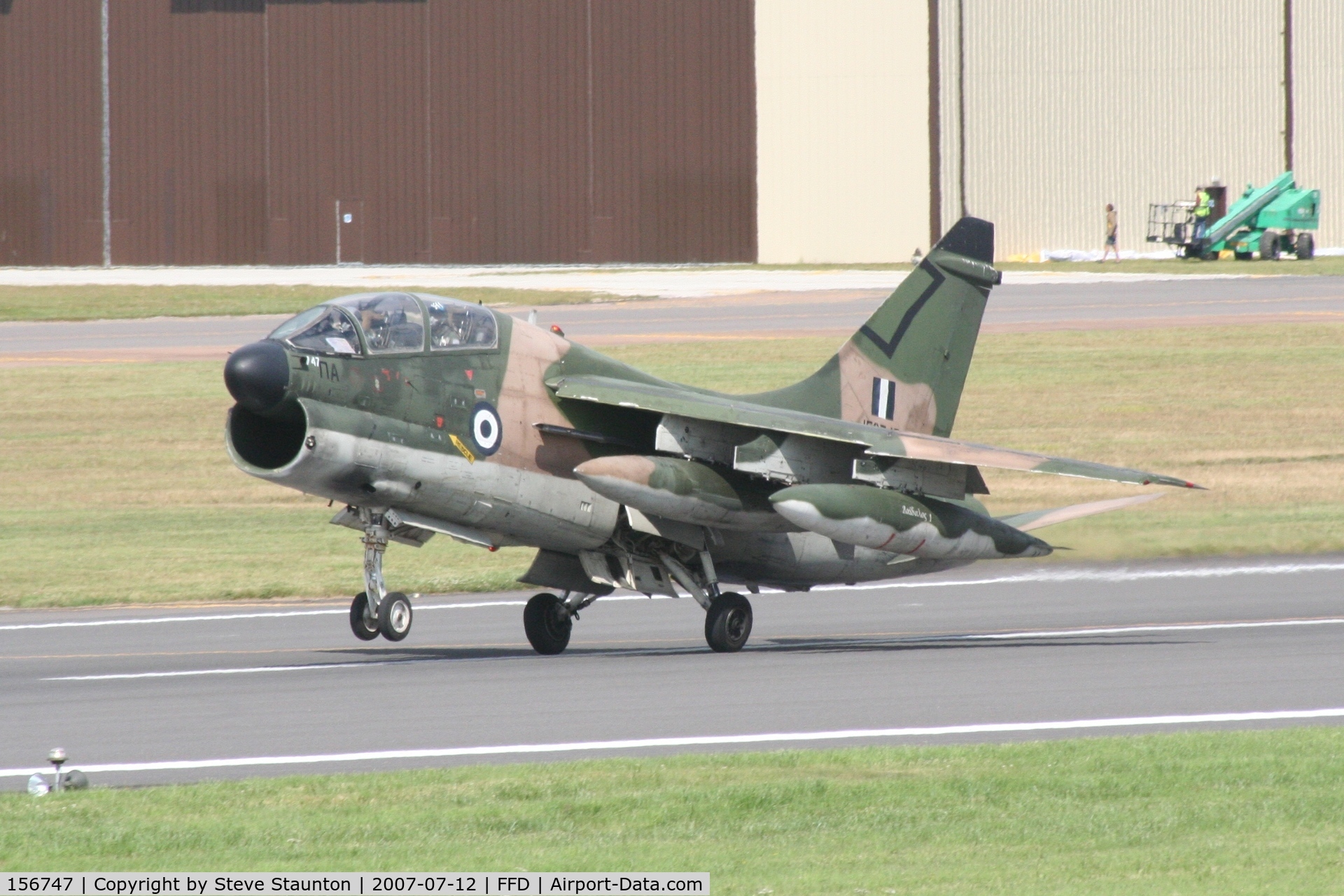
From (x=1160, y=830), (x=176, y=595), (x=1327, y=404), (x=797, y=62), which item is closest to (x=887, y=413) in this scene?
(x=176, y=595)

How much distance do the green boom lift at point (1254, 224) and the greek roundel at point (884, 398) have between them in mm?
45381

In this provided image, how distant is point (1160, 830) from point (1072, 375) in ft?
98.1

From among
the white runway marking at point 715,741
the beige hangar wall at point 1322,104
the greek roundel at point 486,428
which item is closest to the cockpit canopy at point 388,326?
the greek roundel at point 486,428

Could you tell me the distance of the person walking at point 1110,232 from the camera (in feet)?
209

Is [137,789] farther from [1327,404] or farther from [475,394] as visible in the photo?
[1327,404]

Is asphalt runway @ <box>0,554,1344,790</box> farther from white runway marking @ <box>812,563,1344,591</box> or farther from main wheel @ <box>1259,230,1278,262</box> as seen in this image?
main wheel @ <box>1259,230,1278,262</box>

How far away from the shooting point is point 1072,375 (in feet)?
126

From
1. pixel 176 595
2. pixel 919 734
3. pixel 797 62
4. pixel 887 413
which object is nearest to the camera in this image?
pixel 919 734

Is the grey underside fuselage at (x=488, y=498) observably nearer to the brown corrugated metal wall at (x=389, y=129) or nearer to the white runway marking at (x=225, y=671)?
the white runway marking at (x=225, y=671)

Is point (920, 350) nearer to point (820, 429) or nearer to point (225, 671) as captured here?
point (820, 429)

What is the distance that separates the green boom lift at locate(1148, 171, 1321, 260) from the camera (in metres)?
61.7

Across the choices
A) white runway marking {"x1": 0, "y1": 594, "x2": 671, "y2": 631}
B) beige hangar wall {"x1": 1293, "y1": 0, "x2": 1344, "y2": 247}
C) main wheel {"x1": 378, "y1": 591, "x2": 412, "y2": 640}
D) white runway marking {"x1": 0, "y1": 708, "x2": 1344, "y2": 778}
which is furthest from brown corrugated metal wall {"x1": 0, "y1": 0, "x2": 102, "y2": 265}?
white runway marking {"x1": 0, "y1": 708, "x2": 1344, "y2": 778}

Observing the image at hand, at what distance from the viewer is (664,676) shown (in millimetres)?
15508

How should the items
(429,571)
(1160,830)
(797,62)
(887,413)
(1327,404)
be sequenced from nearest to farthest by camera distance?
(1160,830) < (887,413) < (429,571) < (1327,404) < (797,62)
